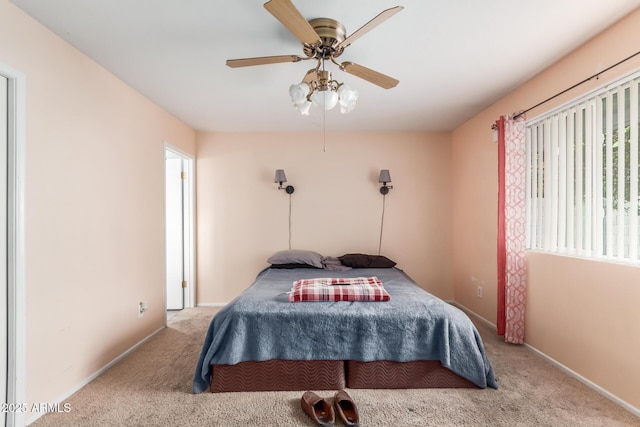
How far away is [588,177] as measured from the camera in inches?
82.8

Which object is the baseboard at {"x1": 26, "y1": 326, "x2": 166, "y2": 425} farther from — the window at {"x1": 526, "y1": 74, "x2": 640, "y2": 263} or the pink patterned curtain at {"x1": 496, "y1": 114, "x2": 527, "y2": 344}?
the window at {"x1": 526, "y1": 74, "x2": 640, "y2": 263}

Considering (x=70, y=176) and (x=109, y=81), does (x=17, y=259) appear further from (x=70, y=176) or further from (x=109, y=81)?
(x=109, y=81)

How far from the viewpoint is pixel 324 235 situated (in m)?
4.09

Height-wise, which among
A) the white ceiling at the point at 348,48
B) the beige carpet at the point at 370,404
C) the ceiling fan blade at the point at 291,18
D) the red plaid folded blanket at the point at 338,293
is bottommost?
the beige carpet at the point at 370,404

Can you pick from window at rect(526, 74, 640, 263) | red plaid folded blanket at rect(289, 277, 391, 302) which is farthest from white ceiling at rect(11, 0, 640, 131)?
red plaid folded blanket at rect(289, 277, 391, 302)

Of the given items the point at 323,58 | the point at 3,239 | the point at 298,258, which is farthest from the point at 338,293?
the point at 3,239

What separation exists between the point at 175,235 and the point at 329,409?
3.04 meters

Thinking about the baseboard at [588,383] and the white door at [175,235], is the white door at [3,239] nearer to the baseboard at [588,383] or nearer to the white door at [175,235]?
the white door at [175,235]

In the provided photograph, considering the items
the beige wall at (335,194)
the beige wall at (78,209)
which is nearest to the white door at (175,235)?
the beige wall at (335,194)

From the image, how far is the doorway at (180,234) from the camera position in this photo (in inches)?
155

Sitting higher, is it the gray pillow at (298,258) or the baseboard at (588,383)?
the gray pillow at (298,258)

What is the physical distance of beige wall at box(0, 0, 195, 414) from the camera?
1.79 meters

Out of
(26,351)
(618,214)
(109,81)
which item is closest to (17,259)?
(26,351)

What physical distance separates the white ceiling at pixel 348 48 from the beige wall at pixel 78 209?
7.9 inches
